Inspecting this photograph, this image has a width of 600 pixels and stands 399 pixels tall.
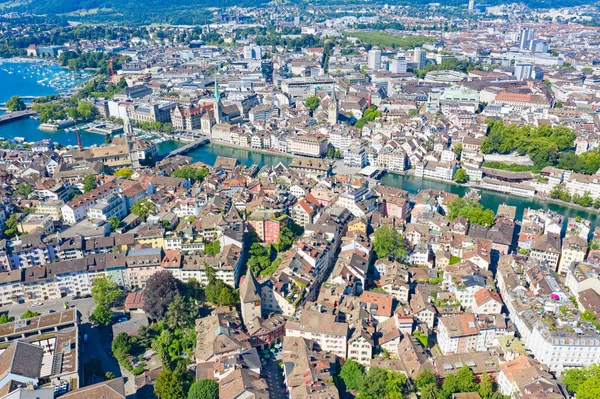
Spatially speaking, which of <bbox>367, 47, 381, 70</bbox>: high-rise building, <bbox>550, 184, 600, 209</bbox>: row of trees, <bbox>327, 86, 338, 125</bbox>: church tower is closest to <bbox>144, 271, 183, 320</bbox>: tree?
<bbox>550, 184, 600, 209</bbox>: row of trees

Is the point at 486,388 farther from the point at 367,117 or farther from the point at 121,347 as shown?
the point at 367,117

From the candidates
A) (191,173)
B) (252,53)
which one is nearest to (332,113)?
(191,173)

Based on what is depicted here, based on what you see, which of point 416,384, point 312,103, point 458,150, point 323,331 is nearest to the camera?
point 416,384

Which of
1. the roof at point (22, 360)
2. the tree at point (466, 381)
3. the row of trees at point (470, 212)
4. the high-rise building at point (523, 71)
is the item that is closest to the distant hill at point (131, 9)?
the high-rise building at point (523, 71)

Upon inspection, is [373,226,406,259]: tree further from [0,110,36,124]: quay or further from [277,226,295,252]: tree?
[0,110,36,124]: quay

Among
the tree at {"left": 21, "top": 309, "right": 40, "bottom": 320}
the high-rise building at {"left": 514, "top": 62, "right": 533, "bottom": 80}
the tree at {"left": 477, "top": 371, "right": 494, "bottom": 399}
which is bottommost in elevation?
the tree at {"left": 477, "top": 371, "right": 494, "bottom": 399}

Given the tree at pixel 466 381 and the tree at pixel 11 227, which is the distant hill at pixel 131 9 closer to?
the tree at pixel 11 227

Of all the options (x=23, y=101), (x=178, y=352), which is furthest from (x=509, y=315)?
(x=23, y=101)
